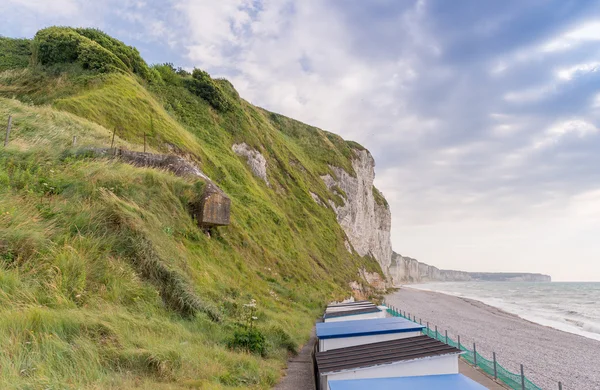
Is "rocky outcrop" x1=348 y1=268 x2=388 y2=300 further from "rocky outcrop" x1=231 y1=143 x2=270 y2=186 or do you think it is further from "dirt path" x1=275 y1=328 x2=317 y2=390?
"dirt path" x1=275 y1=328 x2=317 y2=390

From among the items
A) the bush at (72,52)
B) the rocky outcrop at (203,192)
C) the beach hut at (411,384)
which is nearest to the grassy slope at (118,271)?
the rocky outcrop at (203,192)

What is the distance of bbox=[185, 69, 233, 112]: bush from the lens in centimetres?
3872

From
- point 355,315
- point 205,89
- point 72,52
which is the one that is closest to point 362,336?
point 355,315

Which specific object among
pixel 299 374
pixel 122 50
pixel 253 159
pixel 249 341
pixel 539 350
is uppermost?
pixel 122 50

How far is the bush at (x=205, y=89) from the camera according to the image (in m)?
38.7

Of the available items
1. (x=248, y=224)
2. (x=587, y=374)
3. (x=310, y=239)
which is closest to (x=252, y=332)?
(x=248, y=224)

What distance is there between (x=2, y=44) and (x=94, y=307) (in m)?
43.3

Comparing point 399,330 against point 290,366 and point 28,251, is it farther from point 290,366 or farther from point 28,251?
point 28,251

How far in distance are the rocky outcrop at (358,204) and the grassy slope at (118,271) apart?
3945 cm

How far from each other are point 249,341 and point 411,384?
515 centimetres

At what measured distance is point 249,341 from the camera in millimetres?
10430

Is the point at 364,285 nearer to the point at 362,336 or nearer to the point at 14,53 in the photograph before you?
the point at 362,336

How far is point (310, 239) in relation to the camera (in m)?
39.1

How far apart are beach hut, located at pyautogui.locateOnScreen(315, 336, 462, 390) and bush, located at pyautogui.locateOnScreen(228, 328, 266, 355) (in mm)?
2545
